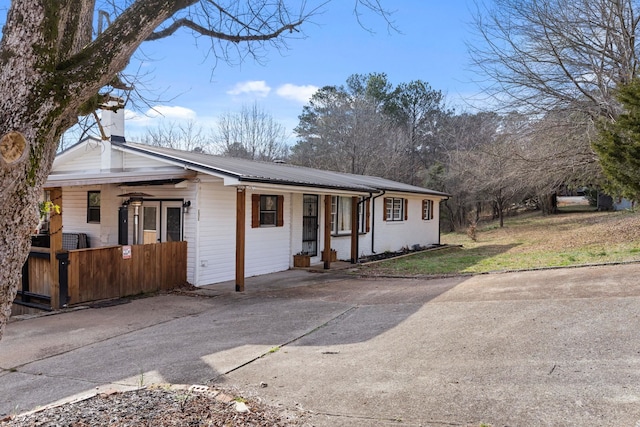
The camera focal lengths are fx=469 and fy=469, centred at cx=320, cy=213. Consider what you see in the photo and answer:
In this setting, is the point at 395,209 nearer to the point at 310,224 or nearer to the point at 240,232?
the point at 310,224

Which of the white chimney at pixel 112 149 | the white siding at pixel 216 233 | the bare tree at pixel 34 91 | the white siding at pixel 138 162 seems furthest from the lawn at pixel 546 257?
the bare tree at pixel 34 91

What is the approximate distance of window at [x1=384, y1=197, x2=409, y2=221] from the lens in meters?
18.5

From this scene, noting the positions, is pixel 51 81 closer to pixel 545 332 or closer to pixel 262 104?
pixel 545 332

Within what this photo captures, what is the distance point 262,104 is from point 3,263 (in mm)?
32516

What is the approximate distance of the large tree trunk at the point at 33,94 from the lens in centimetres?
235

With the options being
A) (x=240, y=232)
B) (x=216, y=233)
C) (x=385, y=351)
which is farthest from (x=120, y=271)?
(x=385, y=351)

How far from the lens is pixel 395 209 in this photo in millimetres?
19141

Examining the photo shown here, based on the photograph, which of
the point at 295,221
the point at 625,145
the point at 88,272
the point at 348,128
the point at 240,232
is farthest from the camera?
the point at 348,128

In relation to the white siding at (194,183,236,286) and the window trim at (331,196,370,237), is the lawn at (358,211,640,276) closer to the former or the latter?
the window trim at (331,196,370,237)

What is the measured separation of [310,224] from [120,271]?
654cm

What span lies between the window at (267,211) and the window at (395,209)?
6.01 metres

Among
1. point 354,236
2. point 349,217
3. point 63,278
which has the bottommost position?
point 63,278

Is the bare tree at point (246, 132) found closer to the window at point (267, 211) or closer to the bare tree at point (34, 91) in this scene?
the window at point (267, 211)

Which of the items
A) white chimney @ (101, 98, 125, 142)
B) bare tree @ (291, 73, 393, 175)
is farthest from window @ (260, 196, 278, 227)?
bare tree @ (291, 73, 393, 175)
